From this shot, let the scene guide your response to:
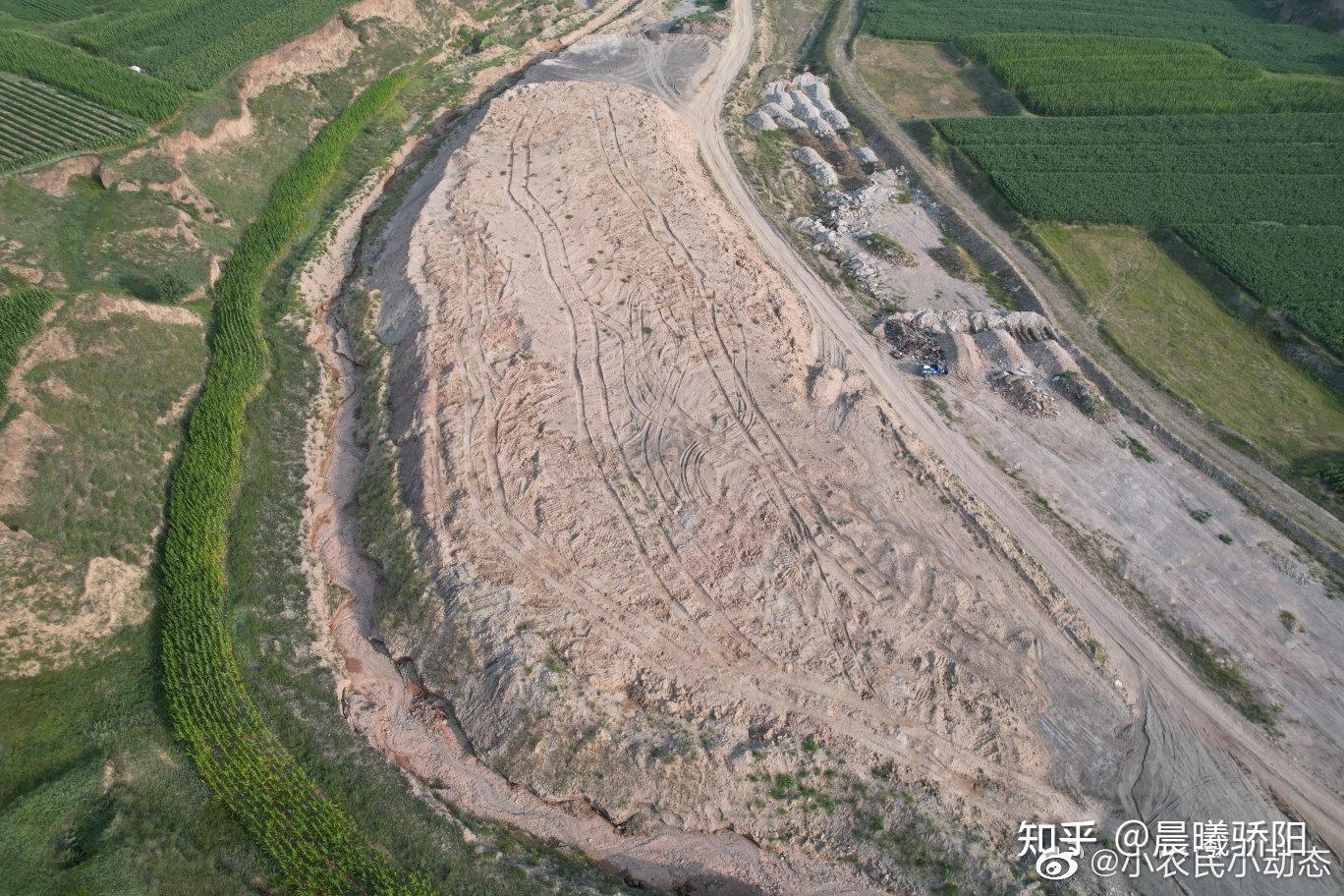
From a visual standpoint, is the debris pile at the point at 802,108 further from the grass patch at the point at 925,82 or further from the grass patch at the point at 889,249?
the grass patch at the point at 889,249

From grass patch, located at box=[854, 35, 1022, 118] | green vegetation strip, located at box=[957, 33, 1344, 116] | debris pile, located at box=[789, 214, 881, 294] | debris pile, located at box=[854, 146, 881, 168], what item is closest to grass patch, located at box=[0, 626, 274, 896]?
debris pile, located at box=[789, 214, 881, 294]

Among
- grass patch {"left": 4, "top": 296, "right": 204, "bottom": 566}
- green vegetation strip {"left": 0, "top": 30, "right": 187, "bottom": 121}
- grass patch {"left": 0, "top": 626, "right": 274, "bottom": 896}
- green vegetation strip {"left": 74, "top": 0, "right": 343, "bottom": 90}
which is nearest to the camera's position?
grass patch {"left": 0, "top": 626, "right": 274, "bottom": 896}

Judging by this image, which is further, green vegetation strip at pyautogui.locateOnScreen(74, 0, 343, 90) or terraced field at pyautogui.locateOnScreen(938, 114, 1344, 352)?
green vegetation strip at pyautogui.locateOnScreen(74, 0, 343, 90)

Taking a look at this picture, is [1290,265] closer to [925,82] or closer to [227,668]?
[925,82]

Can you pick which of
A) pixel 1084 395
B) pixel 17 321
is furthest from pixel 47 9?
pixel 1084 395

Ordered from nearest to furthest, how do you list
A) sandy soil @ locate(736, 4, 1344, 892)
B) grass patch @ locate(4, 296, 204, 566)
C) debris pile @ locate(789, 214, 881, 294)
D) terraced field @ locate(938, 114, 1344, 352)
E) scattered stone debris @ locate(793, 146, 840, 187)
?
sandy soil @ locate(736, 4, 1344, 892)
grass patch @ locate(4, 296, 204, 566)
terraced field @ locate(938, 114, 1344, 352)
debris pile @ locate(789, 214, 881, 294)
scattered stone debris @ locate(793, 146, 840, 187)

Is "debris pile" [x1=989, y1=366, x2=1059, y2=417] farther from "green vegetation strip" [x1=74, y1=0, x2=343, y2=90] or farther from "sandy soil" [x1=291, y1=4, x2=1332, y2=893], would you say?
"green vegetation strip" [x1=74, y1=0, x2=343, y2=90]

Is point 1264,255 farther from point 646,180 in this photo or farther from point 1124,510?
point 646,180

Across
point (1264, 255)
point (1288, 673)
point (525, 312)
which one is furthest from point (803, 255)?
point (1288, 673)
